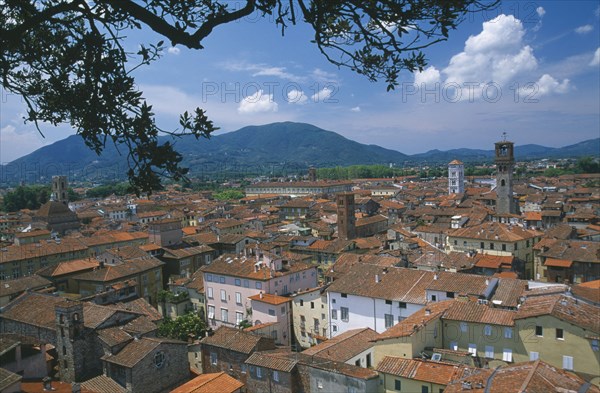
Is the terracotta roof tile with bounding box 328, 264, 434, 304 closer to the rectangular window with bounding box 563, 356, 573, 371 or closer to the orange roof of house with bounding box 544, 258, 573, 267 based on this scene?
the rectangular window with bounding box 563, 356, 573, 371

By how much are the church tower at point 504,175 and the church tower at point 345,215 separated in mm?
19424

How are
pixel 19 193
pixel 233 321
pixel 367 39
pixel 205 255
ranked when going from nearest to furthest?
pixel 367 39 → pixel 233 321 → pixel 205 255 → pixel 19 193

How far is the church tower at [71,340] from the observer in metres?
21.0

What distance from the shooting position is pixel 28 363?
19.0 meters

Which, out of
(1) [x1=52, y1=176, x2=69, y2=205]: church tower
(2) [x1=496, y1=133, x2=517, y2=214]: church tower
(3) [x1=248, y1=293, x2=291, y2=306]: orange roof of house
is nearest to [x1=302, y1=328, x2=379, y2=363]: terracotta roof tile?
(3) [x1=248, y1=293, x2=291, y2=306]: orange roof of house

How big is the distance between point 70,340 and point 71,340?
45mm

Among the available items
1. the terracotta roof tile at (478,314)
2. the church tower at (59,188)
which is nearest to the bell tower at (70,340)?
the terracotta roof tile at (478,314)

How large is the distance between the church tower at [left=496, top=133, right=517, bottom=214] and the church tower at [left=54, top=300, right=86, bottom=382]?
4844 cm

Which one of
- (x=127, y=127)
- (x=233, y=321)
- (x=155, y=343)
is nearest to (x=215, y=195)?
(x=233, y=321)

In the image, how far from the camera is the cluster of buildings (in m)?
15.4

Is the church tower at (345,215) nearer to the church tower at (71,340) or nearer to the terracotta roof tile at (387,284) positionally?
the terracotta roof tile at (387,284)

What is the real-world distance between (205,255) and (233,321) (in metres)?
13.2

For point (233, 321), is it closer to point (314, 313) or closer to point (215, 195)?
point (314, 313)

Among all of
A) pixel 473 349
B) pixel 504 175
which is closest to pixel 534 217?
pixel 504 175
